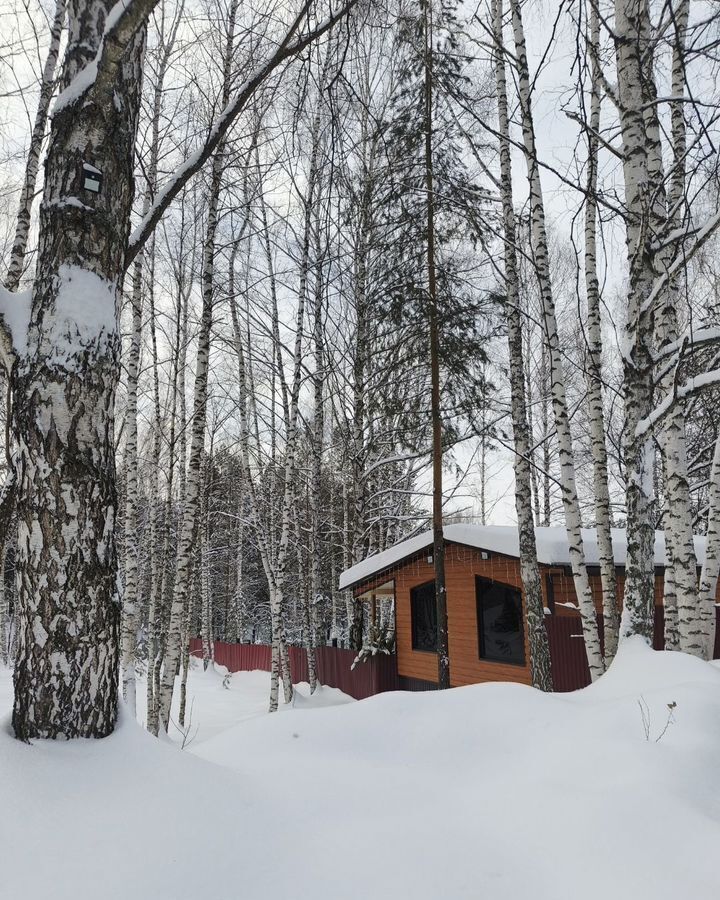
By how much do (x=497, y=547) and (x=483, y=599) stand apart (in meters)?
2.41

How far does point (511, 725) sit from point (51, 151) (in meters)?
3.32

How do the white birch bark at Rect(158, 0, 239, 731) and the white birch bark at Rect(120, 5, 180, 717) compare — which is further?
the white birch bark at Rect(120, 5, 180, 717)

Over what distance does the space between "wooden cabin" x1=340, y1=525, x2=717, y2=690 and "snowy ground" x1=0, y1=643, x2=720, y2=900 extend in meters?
6.93

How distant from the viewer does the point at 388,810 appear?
2152 millimetres

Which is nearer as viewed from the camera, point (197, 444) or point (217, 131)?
point (217, 131)

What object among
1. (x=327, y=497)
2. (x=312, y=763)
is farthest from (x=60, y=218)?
(x=327, y=497)

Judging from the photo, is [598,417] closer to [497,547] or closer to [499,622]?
[497,547]

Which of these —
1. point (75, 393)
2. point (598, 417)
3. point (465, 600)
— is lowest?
point (465, 600)

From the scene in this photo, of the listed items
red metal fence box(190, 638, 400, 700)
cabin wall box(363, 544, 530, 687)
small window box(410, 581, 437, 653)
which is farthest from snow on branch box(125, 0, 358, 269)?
small window box(410, 581, 437, 653)

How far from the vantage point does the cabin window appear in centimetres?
1109

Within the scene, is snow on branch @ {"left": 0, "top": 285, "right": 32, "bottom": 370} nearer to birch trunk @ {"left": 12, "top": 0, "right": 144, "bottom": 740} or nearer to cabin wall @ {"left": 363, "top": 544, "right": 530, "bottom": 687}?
birch trunk @ {"left": 12, "top": 0, "right": 144, "bottom": 740}

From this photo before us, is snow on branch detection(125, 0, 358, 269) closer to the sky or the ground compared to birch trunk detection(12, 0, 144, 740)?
closer to the sky

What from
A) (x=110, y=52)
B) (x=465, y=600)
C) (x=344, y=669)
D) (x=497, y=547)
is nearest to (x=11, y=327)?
(x=110, y=52)

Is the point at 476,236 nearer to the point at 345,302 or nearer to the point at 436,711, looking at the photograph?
the point at 345,302
